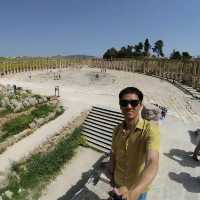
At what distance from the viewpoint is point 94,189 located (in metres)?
6.70

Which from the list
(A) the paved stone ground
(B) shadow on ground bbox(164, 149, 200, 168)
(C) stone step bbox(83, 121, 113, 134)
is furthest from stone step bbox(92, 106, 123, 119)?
(B) shadow on ground bbox(164, 149, 200, 168)

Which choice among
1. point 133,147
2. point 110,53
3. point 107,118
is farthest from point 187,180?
point 110,53

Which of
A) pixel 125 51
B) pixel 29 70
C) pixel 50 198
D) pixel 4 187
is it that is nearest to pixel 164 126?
pixel 50 198

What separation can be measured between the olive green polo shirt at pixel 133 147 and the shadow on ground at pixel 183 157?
5993 millimetres

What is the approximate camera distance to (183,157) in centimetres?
909

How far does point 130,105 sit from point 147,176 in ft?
2.63

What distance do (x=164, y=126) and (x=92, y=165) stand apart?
166 inches

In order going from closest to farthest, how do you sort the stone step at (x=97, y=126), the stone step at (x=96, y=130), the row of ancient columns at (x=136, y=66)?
the stone step at (x=96, y=130)
the stone step at (x=97, y=126)
the row of ancient columns at (x=136, y=66)

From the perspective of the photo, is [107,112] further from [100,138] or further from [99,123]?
[100,138]

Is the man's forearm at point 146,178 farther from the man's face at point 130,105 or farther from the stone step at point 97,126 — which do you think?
the stone step at point 97,126

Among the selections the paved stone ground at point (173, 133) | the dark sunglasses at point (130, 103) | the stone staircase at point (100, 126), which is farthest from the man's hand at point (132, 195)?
the stone staircase at point (100, 126)

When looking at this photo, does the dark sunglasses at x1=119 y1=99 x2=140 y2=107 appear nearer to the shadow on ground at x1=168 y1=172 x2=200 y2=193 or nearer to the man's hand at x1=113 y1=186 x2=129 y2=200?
the man's hand at x1=113 y1=186 x2=129 y2=200

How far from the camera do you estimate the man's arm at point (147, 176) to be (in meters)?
2.43

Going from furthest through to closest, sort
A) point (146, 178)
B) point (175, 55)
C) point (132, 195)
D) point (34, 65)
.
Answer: point (175, 55) → point (34, 65) → point (146, 178) → point (132, 195)
